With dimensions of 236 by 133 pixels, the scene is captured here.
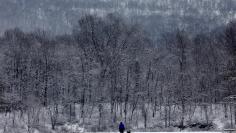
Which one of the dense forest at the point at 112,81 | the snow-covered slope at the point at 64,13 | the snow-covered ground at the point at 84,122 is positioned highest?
the snow-covered slope at the point at 64,13

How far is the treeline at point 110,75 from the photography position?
60062 mm

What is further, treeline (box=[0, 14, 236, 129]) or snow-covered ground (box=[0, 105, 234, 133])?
treeline (box=[0, 14, 236, 129])

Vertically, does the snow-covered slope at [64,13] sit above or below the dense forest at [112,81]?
above

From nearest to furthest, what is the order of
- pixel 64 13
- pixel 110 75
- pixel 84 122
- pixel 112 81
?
pixel 84 122, pixel 112 81, pixel 110 75, pixel 64 13

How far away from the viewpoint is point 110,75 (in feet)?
204

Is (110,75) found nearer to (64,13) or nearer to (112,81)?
(112,81)

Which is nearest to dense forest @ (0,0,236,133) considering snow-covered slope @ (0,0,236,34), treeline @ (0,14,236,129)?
treeline @ (0,14,236,129)

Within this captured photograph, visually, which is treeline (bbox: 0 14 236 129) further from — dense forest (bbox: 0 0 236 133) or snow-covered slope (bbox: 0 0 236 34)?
snow-covered slope (bbox: 0 0 236 34)

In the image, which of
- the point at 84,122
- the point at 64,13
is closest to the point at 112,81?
the point at 84,122

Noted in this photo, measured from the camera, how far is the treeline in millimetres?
60062

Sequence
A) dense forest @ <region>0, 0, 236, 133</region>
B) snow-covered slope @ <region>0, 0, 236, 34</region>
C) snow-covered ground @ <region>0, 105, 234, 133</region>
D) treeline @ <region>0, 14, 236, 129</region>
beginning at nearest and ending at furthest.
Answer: snow-covered ground @ <region>0, 105, 234, 133</region>
dense forest @ <region>0, 0, 236, 133</region>
treeline @ <region>0, 14, 236, 129</region>
snow-covered slope @ <region>0, 0, 236, 34</region>

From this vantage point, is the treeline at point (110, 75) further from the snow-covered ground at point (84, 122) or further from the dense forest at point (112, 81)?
the snow-covered ground at point (84, 122)

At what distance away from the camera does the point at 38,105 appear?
5594cm

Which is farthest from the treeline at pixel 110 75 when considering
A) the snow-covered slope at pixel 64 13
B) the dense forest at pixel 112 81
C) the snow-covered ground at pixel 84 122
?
the snow-covered slope at pixel 64 13
